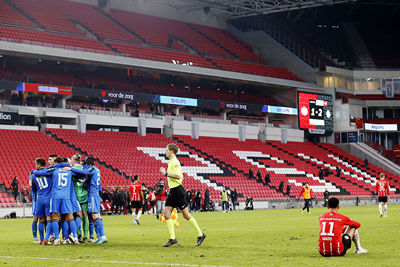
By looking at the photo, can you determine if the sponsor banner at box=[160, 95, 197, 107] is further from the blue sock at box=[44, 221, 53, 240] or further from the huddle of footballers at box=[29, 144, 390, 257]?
the blue sock at box=[44, 221, 53, 240]

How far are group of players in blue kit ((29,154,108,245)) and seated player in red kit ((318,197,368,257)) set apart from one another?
585cm

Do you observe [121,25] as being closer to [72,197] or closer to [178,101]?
[178,101]

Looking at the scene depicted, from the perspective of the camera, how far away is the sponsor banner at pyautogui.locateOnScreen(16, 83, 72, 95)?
47188 mm

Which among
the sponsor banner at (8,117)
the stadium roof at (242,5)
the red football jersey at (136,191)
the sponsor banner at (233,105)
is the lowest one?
the red football jersey at (136,191)

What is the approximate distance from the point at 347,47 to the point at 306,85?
37.8 ft

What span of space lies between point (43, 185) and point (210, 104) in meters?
45.6

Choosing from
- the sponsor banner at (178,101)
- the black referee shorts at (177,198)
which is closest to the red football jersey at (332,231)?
the black referee shorts at (177,198)

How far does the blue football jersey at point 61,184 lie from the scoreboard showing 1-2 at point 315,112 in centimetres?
4859

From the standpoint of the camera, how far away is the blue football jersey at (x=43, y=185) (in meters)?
14.9

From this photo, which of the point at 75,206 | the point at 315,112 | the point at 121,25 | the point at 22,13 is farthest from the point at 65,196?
the point at 315,112

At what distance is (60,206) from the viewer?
14.8 metres

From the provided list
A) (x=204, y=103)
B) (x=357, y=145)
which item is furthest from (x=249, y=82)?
(x=357, y=145)

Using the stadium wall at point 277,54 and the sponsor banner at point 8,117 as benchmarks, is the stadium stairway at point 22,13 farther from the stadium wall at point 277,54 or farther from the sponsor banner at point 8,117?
the stadium wall at point 277,54

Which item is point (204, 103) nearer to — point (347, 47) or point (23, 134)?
point (23, 134)
